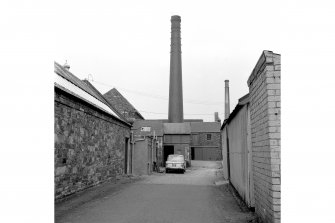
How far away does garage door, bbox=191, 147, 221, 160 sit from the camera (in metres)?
54.4

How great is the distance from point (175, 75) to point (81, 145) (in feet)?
92.2

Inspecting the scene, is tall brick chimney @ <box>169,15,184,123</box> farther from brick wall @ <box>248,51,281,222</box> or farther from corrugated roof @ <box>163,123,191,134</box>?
brick wall @ <box>248,51,281,222</box>

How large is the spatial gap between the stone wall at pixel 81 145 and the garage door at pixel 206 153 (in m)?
37.3

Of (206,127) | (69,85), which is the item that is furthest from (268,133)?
(206,127)

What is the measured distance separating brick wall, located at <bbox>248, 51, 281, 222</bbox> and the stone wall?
6.38m

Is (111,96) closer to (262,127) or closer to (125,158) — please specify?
(125,158)

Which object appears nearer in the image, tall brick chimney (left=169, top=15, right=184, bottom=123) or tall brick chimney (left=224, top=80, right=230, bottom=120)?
tall brick chimney (left=169, top=15, right=184, bottom=123)

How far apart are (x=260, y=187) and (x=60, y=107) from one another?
22.2 feet

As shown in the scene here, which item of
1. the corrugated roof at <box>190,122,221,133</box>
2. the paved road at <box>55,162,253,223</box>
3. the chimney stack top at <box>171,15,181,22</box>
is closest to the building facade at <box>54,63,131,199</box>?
the paved road at <box>55,162,253,223</box>

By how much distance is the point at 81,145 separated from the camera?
42.0 ft

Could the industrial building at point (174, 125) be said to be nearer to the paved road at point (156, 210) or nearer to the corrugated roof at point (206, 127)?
the corrugated roof at point (206, 127)

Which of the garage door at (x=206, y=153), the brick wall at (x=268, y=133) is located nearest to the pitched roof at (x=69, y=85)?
the brick wall at (x=268, y=133)

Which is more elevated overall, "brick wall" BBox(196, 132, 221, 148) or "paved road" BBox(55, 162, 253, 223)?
"brick wall" BBox(196, 132, 221, 148)

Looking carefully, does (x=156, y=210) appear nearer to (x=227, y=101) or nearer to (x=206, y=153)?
(x=227, y=101)
